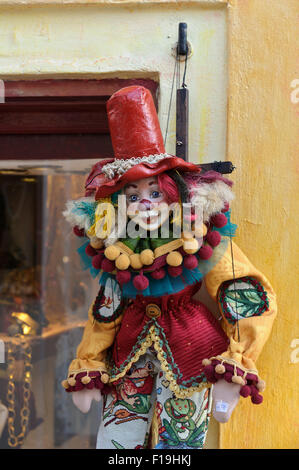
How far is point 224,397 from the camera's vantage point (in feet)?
4.10

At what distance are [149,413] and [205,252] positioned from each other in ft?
1.61

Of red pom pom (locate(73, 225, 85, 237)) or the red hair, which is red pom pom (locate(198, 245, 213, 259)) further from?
red pom pom (locate(73, 225, 85, 237))

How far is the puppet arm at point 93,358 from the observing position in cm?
138

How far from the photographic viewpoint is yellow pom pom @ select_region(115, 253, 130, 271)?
128 centimetres

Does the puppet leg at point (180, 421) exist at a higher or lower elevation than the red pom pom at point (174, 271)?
lower

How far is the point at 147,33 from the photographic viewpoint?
5.26ft

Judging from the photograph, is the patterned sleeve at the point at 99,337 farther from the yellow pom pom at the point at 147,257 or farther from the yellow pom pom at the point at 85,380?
the yellow pom pom at the point at 147,257

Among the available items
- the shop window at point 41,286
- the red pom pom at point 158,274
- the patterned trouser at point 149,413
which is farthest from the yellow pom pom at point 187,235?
the shop window at point 41,286

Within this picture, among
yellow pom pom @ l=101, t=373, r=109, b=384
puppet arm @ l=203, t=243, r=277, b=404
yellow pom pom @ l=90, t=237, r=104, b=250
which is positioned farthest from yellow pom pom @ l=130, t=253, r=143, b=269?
yellow pom pom @ l=101, t=373, r=109, b=384

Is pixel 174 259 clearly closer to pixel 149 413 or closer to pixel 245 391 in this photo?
pixel 245 391

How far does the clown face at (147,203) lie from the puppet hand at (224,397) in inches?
16.7

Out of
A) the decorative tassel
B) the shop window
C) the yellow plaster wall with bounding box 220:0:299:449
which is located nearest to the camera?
the decorative tassel

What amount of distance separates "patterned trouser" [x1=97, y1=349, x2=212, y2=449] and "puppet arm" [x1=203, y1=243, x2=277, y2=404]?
0.55ft
